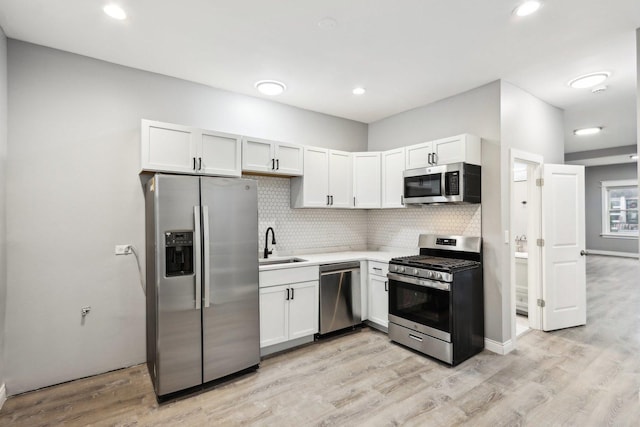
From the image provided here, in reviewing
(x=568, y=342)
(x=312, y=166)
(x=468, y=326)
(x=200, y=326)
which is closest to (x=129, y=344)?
(x=200, y=326)

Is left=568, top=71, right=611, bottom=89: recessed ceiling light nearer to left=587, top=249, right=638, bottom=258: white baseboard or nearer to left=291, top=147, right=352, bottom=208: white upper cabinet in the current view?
left=291, top=147, right=352, bottom=208: white upper cabinet

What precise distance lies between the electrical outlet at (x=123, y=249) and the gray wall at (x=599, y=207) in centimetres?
1199

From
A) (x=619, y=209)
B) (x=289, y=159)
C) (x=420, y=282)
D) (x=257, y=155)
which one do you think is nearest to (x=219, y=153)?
(x=257, y=155)

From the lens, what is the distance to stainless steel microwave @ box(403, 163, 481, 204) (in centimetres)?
322

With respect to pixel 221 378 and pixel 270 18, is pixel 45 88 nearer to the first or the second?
pixel 270 18

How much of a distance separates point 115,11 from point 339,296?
3327 millimetres

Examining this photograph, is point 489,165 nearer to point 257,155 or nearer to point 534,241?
point 534,241

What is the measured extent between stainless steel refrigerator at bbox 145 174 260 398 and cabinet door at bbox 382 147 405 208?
1.96m

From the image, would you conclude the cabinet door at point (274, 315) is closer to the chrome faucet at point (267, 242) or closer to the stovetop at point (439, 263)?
the chrome faucet at point (267, 242)

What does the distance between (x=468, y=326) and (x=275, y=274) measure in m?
2.05

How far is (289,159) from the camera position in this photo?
367cm

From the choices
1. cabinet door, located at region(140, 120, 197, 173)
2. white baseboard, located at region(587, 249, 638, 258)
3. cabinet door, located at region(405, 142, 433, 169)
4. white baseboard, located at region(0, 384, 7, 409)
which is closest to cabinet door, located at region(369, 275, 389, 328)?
cabinet door, located at region(405, 142, 433, 169)

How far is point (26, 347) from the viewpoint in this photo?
2561mm

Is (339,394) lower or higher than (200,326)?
lower
